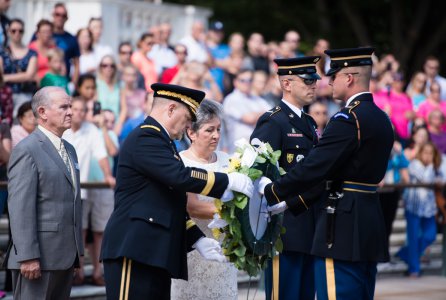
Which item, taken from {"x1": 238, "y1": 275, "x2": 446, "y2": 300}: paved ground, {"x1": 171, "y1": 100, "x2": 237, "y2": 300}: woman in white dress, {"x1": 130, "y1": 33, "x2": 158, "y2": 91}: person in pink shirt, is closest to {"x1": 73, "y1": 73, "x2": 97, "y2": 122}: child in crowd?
{"x1": 130, "y1": 33, "x2": 158, "y2": 91}: person in pink shirt

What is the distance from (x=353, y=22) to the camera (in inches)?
1013

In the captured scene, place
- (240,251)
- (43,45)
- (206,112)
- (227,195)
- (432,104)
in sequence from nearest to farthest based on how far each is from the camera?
(227,195)
(240,251)
(206,112)
(43,45)
(432,104)

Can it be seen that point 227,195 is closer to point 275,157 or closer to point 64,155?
point 275,157

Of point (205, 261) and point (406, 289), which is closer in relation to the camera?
point (205, 261)

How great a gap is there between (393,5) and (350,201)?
62.6 ft

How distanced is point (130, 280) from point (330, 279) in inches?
55.4

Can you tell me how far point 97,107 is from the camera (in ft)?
39.2

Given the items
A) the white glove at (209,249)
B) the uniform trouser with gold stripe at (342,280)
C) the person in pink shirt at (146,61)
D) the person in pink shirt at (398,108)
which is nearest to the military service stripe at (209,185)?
the white glove at (209,249)

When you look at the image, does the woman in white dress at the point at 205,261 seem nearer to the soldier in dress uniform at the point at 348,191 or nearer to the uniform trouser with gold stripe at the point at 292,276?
the uniform trouser with gold stripe at the point at 292,276

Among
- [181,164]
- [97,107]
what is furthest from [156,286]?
[97,107]

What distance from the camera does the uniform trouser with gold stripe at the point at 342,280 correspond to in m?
7.19

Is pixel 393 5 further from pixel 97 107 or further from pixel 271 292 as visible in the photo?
pixel 271 292

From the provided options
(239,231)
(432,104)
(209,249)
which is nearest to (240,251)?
(239,231)

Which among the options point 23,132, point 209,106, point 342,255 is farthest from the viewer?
point 23,132
